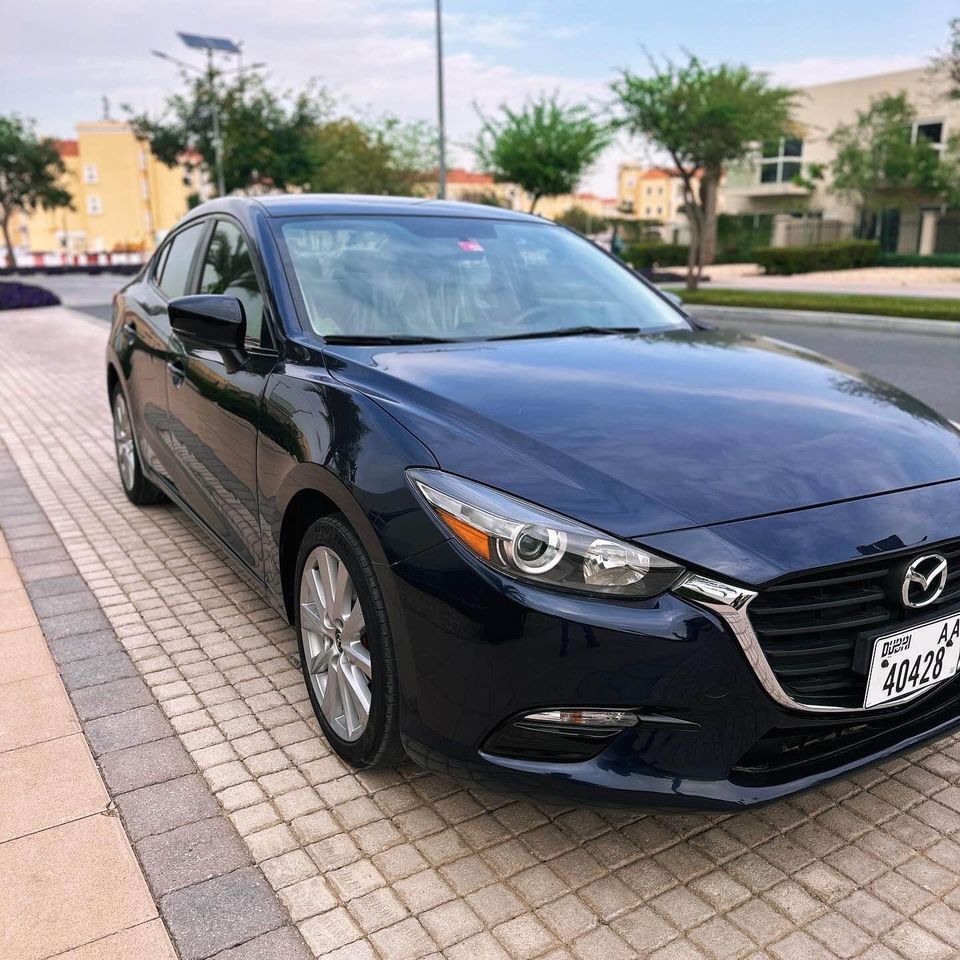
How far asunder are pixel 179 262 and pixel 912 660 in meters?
3.58

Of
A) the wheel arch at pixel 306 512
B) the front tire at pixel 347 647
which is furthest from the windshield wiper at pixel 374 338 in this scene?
the front tire at pixel 347 647

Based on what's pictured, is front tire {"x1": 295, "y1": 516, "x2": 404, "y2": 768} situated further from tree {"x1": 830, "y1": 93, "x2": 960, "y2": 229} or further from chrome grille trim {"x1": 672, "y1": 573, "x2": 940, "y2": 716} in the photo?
tree {"x1": 830, "y1": 93, "x2": 960, "y2": 229}

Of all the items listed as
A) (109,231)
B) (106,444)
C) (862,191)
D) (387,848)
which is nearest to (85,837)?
(387,848)

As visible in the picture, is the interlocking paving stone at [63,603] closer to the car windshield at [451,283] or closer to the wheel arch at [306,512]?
the wheel arch at [306,512]

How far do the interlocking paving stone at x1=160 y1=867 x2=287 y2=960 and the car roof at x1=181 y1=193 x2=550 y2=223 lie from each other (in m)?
2.32

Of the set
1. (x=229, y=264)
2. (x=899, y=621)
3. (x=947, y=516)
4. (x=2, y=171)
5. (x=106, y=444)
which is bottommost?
(x=106, y=444)

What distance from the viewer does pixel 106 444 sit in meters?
7.25

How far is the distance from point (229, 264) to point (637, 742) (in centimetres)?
251

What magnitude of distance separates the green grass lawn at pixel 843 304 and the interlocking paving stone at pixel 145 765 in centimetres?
1419

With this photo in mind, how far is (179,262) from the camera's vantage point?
14.4 feet

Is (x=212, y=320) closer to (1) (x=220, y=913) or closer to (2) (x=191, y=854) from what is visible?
(2) (x=191, y=854)

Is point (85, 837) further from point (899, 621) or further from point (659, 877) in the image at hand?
point (899, 621)

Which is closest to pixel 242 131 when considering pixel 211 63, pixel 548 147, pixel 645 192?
pixel 211 63

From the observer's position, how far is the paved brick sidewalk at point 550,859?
2.07 metres
